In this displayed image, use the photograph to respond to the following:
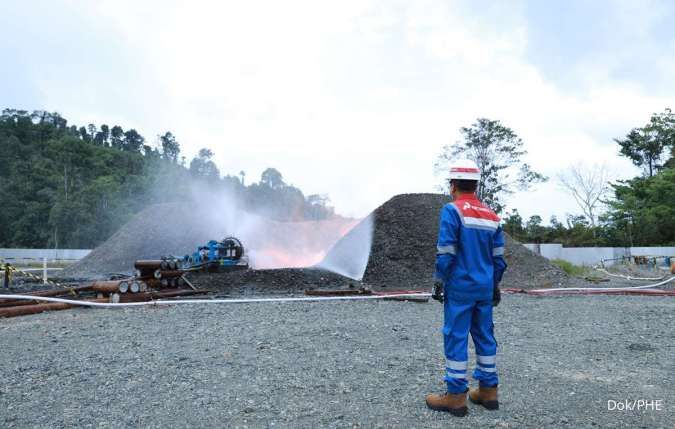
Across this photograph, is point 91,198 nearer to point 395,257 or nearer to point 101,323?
point 395,257

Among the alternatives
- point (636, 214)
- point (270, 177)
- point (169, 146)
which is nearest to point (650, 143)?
point (636, 214)

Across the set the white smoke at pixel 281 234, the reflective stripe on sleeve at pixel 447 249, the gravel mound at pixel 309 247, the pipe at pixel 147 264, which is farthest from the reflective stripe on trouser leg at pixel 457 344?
the white smoke at pixel 281 234

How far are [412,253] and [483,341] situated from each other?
11.1 metres

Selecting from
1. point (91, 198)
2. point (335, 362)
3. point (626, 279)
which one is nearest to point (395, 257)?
point (626, 279)

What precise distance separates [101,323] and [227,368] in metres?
3.38

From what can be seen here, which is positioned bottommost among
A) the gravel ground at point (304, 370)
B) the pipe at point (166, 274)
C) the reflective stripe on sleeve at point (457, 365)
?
the gravel ground at point (304, 370)

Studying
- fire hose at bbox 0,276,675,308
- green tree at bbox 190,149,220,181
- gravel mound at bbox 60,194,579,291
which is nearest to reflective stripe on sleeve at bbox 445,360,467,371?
fire hose at bbox 0,276,675,308

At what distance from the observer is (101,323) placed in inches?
267

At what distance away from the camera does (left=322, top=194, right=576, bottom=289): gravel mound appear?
43.9ft

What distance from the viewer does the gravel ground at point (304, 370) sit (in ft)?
10.4

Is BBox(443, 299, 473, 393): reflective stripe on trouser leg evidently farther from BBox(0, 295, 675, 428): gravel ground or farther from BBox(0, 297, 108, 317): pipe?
BBox(0, 297, 108, 317): pipe

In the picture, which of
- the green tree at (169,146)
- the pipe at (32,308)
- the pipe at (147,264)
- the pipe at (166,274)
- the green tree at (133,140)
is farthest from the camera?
the green tree at (133,140)

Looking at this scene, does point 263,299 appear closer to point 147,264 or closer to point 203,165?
point 147,264

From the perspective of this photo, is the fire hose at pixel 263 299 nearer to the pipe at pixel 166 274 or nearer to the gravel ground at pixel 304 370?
the gravel ground at pixel 304 370
